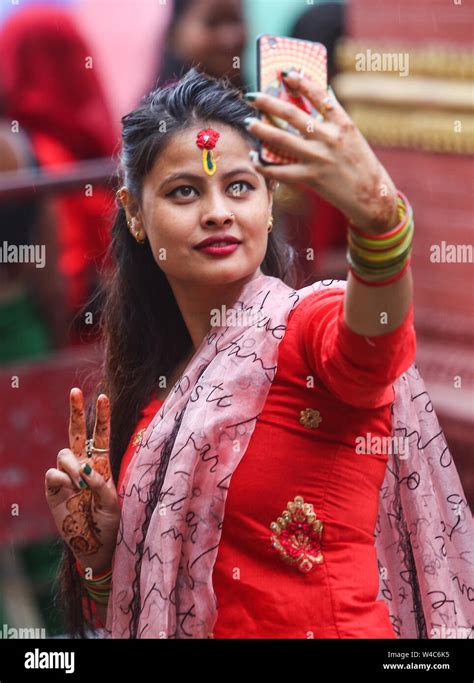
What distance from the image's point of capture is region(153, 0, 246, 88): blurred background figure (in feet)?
14.7

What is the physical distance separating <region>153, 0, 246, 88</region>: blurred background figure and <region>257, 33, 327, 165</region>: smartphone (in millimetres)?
2518

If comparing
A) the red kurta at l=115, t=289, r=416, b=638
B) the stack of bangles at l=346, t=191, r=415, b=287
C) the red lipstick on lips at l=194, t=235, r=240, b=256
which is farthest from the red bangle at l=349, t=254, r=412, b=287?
the red lipstick on lips at l=194, t=235, r=240, b=256

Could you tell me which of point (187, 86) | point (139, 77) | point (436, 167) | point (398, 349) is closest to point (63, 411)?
point (436, 167)

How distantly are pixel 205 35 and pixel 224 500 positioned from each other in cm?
291

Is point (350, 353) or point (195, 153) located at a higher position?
point (195, 153)

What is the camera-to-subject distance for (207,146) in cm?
211

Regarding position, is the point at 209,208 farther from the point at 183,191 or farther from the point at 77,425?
the point at 77,425

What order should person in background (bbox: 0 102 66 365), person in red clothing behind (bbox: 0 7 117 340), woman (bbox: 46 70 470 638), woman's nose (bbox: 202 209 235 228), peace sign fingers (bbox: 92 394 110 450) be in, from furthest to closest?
person in red clothing behind (bbox: 0 7 117 340), person in background (bbox: 0 102 66 365), peace sign fingers (bbox: 92 394 110 450), woman's nose (bbox: 202 209 235 228), woman (bbox: 46 70 470 638)

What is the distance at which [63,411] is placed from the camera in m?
4.29

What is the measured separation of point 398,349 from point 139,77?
3887 mm

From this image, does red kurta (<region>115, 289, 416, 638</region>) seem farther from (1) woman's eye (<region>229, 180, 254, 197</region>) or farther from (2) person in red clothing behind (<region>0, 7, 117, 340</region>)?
(2) person in red clothing behind (<region>0, 7, 117, 340</region>)

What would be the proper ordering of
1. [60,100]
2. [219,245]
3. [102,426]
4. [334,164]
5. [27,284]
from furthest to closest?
[60,100]
[27,284]
[102,426]
[219,245]
[334,164]

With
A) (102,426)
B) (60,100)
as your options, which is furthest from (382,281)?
(60,100)

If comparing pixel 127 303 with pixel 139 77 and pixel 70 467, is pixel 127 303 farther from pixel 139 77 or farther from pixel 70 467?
pixel 139 77
